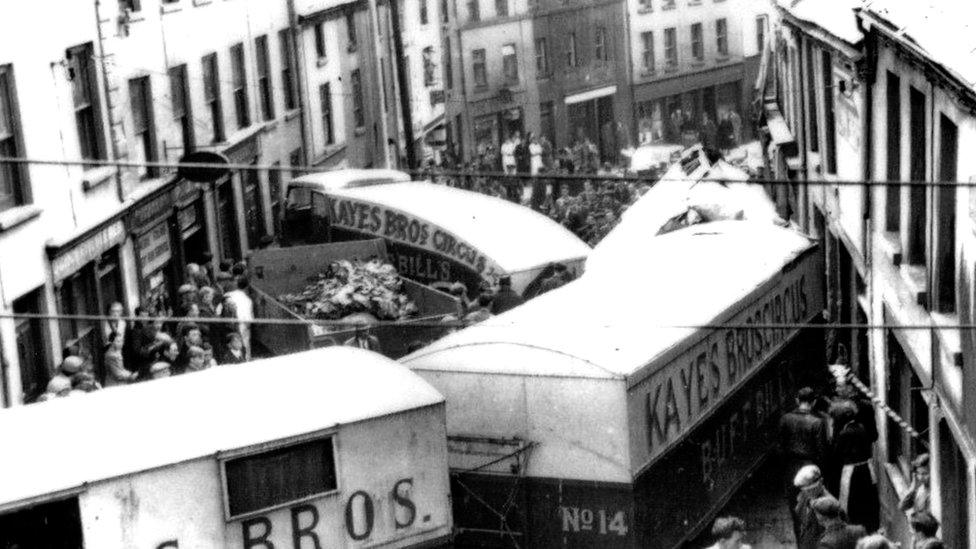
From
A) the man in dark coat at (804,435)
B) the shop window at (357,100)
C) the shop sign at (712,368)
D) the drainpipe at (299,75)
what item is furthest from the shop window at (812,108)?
the shop window at (357,100)

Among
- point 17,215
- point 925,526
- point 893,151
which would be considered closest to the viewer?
point 925,526

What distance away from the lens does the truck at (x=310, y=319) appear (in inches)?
870

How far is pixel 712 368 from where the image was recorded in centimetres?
1667

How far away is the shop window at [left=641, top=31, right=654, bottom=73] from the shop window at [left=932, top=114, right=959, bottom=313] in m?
53.3

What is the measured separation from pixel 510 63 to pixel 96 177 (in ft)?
123

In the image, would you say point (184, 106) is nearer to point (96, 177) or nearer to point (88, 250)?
point (96, 177)

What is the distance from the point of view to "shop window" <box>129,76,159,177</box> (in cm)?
2905

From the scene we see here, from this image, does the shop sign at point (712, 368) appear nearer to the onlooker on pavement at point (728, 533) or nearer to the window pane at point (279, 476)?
the onlooker on pavement at point (728, 533)

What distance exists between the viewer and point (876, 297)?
19016mm

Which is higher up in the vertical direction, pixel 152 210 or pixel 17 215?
pixel 17 215

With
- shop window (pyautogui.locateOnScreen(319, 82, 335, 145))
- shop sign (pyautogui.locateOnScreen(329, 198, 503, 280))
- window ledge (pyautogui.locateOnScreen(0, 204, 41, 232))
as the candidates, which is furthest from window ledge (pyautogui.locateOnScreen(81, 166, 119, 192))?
shop window (pyautogui.locateOnScreen(319, 82, 335, 145))

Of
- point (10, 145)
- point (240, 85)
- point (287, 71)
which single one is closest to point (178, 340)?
point (10, 145)

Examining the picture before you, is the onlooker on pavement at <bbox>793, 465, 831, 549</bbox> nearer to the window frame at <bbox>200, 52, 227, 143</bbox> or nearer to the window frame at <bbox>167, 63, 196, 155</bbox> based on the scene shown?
the window frame at <bbox>167, 63, 196, 155</bbox>

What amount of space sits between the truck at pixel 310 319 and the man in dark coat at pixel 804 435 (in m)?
4.66
